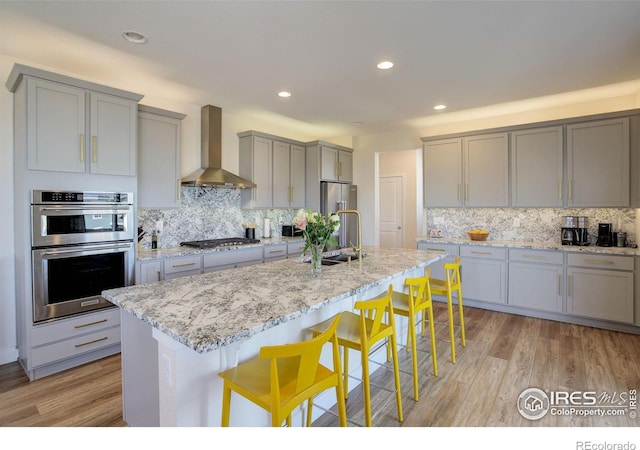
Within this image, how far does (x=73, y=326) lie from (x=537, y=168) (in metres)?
5.20

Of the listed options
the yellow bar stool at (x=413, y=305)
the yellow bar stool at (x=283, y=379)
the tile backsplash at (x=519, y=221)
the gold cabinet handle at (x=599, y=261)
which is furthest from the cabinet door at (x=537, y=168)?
the yellow bar stool at (x=283, y=379)

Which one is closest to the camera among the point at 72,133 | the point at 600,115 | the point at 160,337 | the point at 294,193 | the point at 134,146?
the point at 160,337

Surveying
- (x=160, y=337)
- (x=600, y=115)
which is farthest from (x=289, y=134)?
(x=160, y=337)

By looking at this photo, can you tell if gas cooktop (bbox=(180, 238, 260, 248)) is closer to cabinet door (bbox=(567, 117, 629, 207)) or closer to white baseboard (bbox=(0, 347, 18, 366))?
white baseboard (bbox=(0, 347, 18, 366))

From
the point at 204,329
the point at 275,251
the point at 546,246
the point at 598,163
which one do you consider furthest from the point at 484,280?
the point at 204,329

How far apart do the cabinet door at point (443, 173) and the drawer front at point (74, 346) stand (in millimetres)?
4206

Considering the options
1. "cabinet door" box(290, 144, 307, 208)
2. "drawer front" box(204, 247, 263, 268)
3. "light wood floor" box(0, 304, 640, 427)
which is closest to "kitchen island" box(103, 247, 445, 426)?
"light wood floor" box(0, 304, 640, 427)

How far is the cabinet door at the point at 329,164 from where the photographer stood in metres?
5.30

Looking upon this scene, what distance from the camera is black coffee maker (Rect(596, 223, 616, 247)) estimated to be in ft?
12.6

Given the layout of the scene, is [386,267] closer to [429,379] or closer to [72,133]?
[429,379]

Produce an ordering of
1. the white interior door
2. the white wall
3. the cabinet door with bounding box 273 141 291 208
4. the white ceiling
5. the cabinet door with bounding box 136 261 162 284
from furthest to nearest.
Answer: the white interior door
the cabinet door with bounding box 273 141 291 208
the cabinet door with bounding box 136 261 162 284
the white wall
the white ceiling

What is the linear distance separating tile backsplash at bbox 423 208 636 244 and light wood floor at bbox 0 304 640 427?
4.40 ft

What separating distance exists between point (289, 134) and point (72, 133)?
132 inches

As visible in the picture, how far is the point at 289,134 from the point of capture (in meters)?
5.64
